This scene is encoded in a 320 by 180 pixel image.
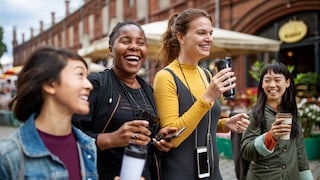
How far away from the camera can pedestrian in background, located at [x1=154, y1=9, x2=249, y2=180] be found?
5.90 feet

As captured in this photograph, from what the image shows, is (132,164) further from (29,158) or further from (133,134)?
(29,158)

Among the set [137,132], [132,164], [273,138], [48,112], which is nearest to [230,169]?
[273,138]

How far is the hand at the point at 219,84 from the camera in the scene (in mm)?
1753

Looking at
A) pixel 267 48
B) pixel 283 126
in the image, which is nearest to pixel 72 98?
pixel 283 126

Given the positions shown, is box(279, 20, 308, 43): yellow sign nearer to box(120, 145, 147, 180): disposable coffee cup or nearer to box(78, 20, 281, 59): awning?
box(78, 20, 281, 59): awning

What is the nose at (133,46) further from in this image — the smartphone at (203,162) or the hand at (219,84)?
the smartphone at (203,162)

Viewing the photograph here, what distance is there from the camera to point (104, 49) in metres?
8.09

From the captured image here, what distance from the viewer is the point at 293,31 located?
1260cm

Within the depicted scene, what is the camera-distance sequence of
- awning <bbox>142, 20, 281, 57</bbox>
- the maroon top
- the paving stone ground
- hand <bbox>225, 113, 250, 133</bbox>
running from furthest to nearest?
awning <bbox>142, 20, 281, 57</bbox> → the paving stone ground → hand <bbox>225, 113, 250, 133</bbox> → the maroon top

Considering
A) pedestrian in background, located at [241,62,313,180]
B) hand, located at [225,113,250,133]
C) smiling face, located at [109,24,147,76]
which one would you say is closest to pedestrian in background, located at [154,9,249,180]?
hand, located at [225,113,250,133]

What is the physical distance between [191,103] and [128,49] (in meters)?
0.48

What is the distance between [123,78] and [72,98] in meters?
0.63

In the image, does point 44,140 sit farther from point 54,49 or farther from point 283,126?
point 283,126

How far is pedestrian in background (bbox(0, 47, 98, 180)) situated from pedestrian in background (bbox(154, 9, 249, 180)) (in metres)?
0.66
